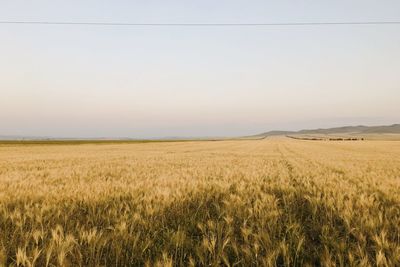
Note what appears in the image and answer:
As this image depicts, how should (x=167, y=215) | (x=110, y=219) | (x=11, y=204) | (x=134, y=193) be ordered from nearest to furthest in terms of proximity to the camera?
(x=110, y=219) < (x=167, y=215) < (x=11, y=204) < (x=134, y=193)

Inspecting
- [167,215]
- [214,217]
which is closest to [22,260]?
[167,215]

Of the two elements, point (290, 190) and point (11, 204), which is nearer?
point (11, 204)

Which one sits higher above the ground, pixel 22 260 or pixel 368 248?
pixel 22 260

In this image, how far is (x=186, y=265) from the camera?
97.0 inches

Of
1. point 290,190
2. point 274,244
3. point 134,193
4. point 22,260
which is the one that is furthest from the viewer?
point 290,190

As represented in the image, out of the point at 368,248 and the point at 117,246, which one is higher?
the point at 117,246

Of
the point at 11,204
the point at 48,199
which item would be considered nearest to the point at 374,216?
the point at 48,199

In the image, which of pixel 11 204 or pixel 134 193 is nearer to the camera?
pixel 11 204

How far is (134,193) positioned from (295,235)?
299 cm

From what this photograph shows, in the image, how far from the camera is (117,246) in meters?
2.54

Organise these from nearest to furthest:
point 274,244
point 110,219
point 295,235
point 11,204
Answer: point 274,244, point 295,235, point 110,219, point 11,204

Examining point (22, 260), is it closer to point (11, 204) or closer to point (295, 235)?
point (295, 235)

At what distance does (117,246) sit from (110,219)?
3.52 ft

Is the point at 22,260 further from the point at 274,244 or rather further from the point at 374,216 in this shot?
the point at 374,216
